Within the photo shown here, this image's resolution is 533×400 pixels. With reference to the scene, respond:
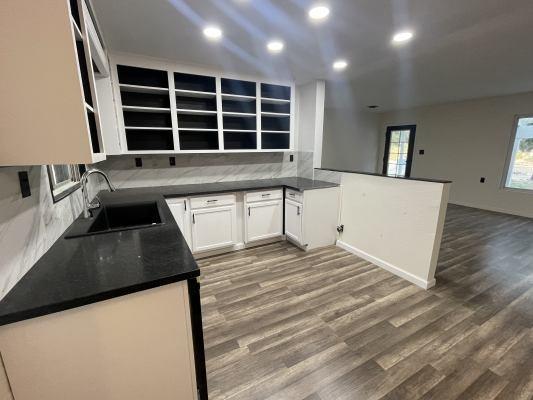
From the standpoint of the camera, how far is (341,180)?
10.5 ft

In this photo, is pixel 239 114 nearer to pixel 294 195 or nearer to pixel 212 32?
pixel 212 32

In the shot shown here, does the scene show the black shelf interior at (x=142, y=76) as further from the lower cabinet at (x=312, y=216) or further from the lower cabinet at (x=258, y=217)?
the lower cabinet at (x=312, y=216)

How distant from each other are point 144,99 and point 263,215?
2056 mm

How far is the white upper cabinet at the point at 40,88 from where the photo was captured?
737mm

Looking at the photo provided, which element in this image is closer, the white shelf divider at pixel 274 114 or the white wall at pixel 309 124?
the white shelf divider at pixel 274 114

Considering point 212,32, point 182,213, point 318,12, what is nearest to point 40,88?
point 212,32

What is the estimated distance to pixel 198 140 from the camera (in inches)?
127

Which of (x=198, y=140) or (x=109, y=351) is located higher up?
(x=198, y=140)

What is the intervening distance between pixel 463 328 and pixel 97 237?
2686 mm

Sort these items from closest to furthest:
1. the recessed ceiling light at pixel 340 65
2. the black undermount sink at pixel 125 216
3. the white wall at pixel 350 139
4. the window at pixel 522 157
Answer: the black undermount sink at pixel 125 216 → the recessed ceiling light at pixel 340 65 → the window at pixel 522 157 → the white wall at pixel 350 139

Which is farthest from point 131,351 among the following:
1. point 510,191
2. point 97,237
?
point 510,191

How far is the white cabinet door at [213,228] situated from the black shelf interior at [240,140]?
0.98 meters

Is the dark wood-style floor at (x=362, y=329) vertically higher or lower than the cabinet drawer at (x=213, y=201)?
lower

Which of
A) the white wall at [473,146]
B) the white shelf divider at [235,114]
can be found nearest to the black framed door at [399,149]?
the white wall at [473,146]
